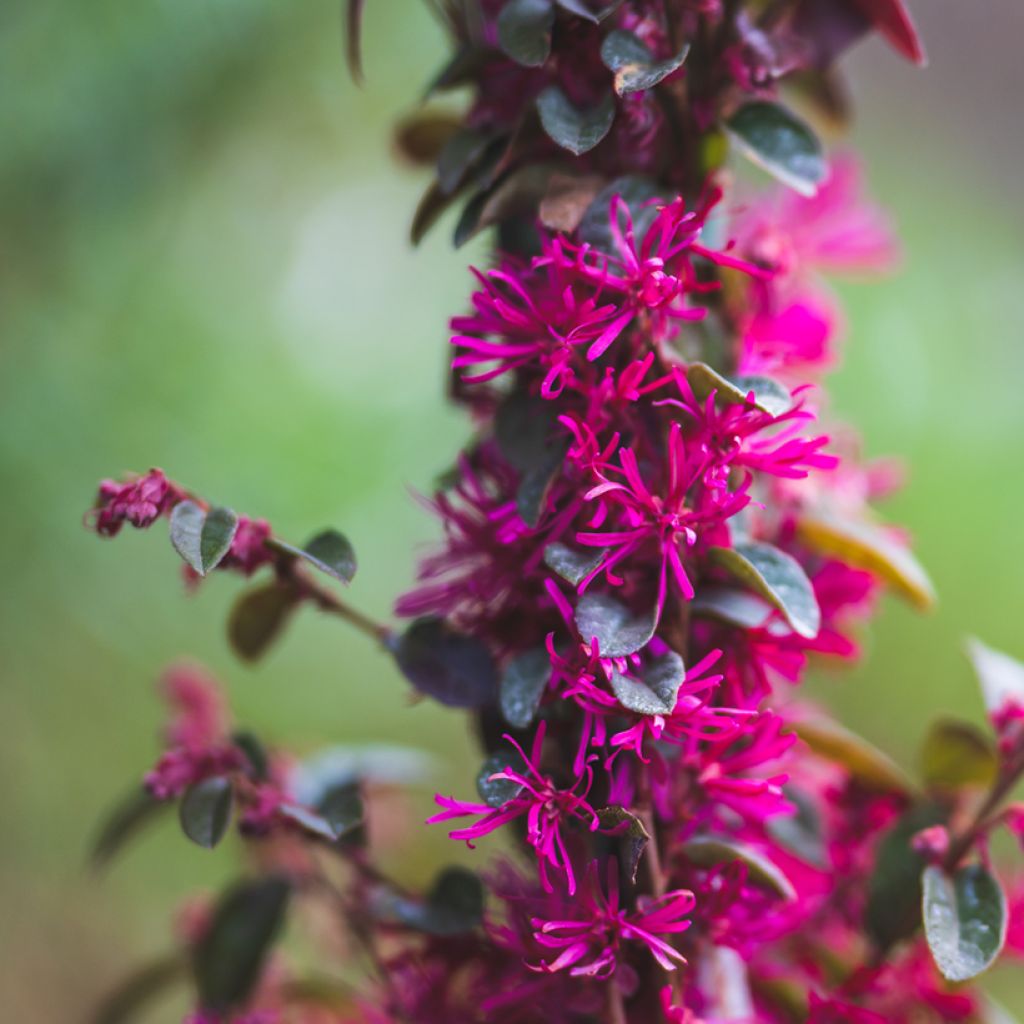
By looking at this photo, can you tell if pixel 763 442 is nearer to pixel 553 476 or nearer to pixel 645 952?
pixel 553 476

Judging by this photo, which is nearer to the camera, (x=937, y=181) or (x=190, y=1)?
(x=190, y=1)

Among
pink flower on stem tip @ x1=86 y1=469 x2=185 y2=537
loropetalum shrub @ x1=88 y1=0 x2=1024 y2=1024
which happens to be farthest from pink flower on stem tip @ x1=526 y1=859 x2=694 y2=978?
pink flower on stem tip @ x1=86 y1=469 x2=185 y2=537

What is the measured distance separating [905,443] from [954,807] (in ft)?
3.15

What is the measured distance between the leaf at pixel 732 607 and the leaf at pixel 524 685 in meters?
0.07

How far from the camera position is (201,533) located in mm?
418

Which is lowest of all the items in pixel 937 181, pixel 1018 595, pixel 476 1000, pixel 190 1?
pixel 1018 595

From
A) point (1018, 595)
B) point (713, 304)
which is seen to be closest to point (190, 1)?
point (713, 304)

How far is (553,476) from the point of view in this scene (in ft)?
1.36

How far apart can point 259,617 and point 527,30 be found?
29 cm

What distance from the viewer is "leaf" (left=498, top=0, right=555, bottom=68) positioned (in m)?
0.42

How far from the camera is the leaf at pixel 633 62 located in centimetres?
39

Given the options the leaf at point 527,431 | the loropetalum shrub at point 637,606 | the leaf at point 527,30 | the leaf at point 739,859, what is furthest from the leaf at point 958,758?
the leaf at point 527,30

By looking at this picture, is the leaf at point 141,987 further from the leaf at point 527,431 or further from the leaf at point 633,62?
the leaf at point 633,62

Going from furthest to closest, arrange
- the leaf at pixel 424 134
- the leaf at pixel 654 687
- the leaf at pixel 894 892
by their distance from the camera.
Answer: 1. the leaf at pixel 424 134
2. the leaf at pixel 894 892
3. the leaf at pixel 654 687
